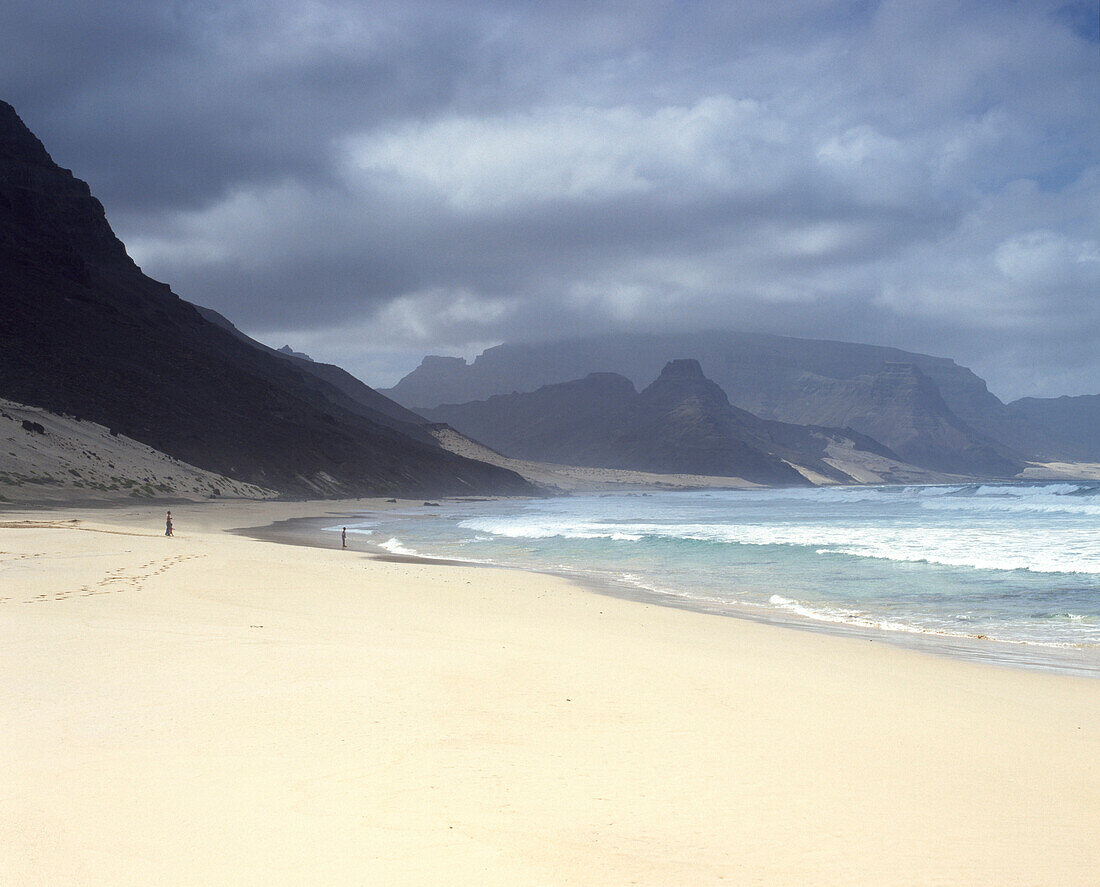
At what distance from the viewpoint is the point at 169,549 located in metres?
20.8

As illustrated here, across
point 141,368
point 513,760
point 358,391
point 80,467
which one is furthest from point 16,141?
point 513,760

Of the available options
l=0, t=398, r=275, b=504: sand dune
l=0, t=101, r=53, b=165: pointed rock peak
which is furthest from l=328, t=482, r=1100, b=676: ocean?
l=0, t=101, r=53, b=165: pointed rock peak

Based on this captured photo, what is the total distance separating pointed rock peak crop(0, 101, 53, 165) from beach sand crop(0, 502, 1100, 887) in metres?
113

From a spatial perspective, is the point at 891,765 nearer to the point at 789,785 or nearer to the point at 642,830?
the point at 789,785

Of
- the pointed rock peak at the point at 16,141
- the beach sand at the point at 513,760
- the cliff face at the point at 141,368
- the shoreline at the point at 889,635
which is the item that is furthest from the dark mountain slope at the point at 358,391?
the beach sand at the point at 513,760

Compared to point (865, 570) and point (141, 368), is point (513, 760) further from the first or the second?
point (141, 368)

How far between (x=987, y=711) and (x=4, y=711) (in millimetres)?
7699

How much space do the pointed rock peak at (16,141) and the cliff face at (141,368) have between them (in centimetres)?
17

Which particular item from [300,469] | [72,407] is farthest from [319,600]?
[300,469]

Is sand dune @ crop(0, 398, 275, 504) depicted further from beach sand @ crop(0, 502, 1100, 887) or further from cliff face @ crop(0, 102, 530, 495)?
beach sand @ crop(0, 502, 1100, 887)

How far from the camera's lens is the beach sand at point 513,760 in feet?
11.7

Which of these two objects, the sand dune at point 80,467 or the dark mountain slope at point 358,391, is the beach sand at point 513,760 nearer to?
the sand dune at point 80,467

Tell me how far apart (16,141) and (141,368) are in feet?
153

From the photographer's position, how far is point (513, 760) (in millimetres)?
4898
